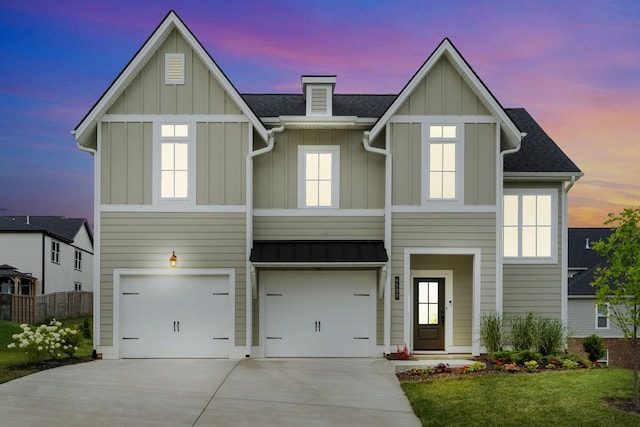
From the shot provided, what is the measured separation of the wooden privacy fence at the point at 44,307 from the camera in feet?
99.2

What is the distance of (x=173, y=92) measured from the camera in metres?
16.6

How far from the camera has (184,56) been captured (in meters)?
16.5

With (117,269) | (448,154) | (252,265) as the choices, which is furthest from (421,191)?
(117,269)

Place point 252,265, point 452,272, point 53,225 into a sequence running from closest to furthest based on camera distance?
point 252,265, point 452,272, point 53,225

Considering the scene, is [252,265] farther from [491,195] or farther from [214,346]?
[491,195]

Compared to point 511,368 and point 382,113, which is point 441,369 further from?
point 382,113

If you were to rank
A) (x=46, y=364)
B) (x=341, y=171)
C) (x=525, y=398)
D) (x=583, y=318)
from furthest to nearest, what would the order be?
(x=583, y=318)
(x=341, y=171)
(x=46, y=364)
(x=525, y=398)

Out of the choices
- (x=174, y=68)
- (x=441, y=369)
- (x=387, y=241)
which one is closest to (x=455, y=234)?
(x=387, y=241)

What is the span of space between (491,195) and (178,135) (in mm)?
7750

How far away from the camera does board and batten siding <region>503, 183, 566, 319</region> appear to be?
690 inches

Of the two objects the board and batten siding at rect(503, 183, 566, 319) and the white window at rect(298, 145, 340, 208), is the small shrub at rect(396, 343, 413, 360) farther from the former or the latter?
the white window at rect(298, 145, 340, 208)

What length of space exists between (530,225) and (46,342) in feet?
40.1

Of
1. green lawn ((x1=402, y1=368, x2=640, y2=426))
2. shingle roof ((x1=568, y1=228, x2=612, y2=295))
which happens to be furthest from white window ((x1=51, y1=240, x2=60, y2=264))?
shingle roof ((x1=568, y1=228, x2=612, y2=295))

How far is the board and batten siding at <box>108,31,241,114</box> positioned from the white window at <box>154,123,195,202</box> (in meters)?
0.46
